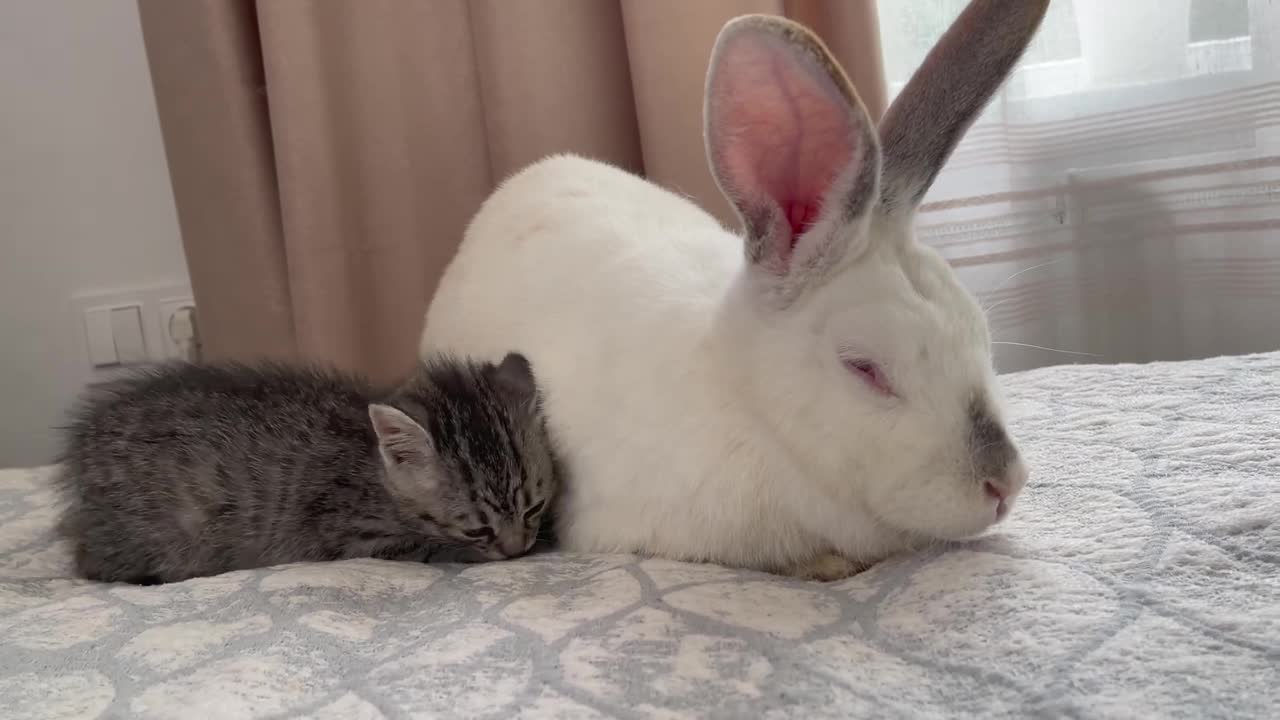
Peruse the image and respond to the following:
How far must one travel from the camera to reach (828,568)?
1.22 m

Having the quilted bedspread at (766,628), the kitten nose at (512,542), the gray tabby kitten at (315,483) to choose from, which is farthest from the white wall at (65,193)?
the kitten nose at (512,542)

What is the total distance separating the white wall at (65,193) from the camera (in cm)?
270

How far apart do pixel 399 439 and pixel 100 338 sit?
5.84ft

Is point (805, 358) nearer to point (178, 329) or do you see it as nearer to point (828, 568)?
point (828, 568)

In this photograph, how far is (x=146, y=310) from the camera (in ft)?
9.12

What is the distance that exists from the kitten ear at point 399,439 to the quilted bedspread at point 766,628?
0.15 m

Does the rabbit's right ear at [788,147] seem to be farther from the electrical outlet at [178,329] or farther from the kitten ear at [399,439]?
the electrical outlet at [178,329]

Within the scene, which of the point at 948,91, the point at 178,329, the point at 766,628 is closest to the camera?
the point at 766,628

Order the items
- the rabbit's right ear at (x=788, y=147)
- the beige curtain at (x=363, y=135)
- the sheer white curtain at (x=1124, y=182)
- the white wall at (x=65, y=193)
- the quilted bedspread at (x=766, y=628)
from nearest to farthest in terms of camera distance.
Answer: the quilted bedspread at (x=766, y=628) < the rabbit's right ear at (x=788, y=147) < the sheer white curtain at (x=1124, y=182) < the beige curtain at (x=363, y=135) < the white wall at (x=65, y=193)

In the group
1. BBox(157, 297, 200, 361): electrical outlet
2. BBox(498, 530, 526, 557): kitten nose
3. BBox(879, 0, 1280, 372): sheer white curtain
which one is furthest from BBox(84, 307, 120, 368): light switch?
BBox(879, 0, 1280, 372): sheer white curtain

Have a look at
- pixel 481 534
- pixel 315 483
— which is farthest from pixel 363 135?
pixel 481 534

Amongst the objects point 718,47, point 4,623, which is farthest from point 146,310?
point 718,47

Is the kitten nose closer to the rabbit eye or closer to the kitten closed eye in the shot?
the kitten closed eye

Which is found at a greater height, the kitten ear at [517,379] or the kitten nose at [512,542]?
the kitten ear at [517,379]
